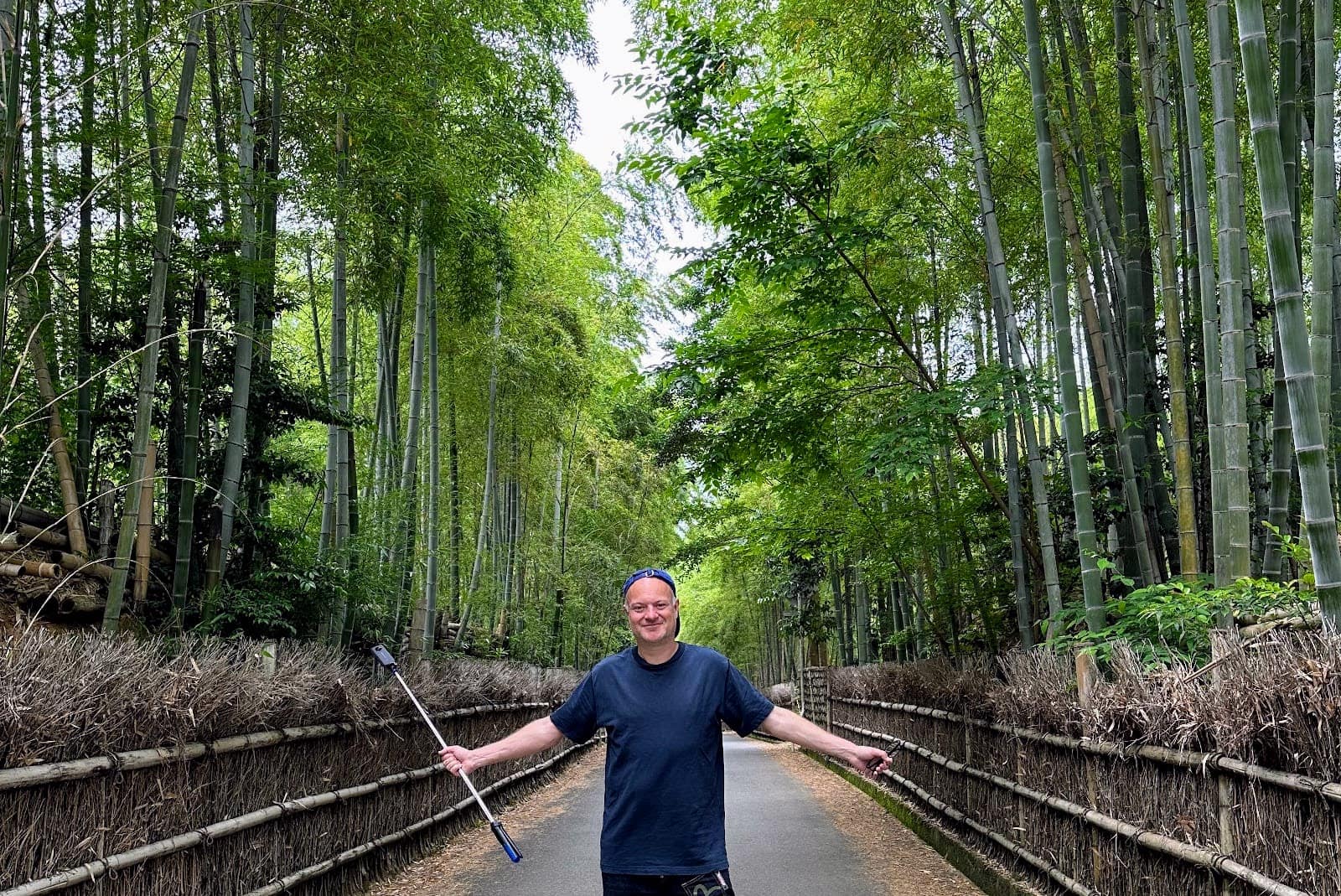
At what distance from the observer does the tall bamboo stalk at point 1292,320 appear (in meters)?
2.89

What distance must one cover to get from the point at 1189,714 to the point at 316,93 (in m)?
5.57

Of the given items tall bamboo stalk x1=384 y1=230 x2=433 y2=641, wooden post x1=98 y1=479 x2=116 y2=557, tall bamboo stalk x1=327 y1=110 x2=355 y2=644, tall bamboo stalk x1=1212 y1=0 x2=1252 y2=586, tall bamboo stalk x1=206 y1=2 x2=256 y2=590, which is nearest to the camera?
tall bamboo stalk x1=1212 y1=0 x2=1252 y2=586

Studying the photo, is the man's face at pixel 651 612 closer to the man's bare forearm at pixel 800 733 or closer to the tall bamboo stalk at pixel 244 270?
the man's bare forearm at pixel 800 733

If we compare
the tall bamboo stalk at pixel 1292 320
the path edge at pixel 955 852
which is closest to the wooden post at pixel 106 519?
the path edge at pixel 955 852

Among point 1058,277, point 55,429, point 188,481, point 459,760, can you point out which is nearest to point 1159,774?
point 459,760

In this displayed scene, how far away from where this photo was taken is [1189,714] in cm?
309

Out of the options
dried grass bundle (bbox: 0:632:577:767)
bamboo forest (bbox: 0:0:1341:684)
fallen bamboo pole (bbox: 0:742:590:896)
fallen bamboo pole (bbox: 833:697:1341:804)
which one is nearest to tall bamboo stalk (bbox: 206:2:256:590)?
bamboo forest (bbox: 0:0:1341:684)

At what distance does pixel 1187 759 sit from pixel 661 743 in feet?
5.32

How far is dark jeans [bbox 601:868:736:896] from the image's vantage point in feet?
8.04

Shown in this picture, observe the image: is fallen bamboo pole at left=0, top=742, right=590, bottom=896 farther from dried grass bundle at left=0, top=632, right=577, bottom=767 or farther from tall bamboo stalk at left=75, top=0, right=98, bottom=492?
tall bamboo stalk at left=75, top=0, right=98, bottom=492

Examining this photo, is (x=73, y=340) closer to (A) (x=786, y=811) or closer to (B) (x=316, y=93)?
(B) (x=316, y=93)

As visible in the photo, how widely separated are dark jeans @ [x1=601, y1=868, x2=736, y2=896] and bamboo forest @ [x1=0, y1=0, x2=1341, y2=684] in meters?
1.75

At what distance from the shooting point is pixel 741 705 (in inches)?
104

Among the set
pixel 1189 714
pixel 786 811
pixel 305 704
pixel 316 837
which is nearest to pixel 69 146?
pixel 305 704
